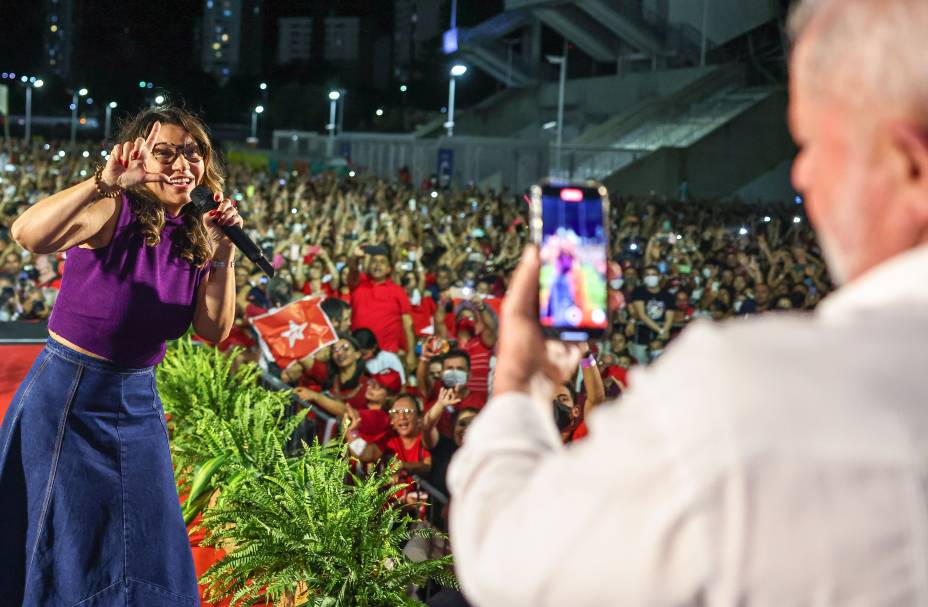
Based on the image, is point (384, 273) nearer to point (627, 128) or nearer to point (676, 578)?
point (676, 578)

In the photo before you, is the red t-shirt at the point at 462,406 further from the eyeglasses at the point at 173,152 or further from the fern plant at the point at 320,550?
the eyeglasses at the point at 173,152

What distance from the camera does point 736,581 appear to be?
0.88 metres

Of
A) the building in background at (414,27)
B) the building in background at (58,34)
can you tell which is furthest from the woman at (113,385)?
the building in background at (58,34)

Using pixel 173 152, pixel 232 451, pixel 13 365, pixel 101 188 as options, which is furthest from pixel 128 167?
pixel 13 365

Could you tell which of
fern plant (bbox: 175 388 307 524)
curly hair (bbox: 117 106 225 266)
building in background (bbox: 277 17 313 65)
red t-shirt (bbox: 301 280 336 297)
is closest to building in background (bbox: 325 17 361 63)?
building in background (bbox: 277 17 313 65)

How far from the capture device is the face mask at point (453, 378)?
7.04 metres

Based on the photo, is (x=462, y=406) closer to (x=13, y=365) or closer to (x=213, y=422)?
(x=213, y=422)

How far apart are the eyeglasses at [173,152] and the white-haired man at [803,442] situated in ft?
8.39

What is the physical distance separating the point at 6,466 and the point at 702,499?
9.11 ft

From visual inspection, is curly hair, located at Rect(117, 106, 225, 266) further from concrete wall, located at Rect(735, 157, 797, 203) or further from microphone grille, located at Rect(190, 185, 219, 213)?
concrete wall, located at Rect(735, 157, 797, 203)

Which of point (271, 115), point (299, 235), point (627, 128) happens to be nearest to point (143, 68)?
point (271, 115)

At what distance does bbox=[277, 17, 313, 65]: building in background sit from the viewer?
9221 centimetres

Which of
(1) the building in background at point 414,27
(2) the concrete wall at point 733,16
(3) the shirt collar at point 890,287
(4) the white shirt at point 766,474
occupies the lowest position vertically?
(4) the white shirt at point 766,474

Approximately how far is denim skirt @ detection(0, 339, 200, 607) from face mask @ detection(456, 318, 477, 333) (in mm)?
5276
